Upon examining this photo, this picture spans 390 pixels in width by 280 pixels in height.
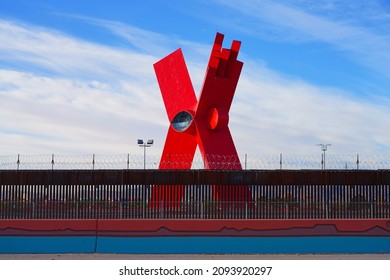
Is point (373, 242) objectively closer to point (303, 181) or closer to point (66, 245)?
point (303, 181)

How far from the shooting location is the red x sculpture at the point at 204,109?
30953mm

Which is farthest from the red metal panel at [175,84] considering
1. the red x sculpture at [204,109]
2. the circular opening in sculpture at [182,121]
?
the circular opening in sculpture at [182,121]

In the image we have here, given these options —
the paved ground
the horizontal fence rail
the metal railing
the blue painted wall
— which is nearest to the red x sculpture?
the horizontal fence rail

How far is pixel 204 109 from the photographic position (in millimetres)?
31797

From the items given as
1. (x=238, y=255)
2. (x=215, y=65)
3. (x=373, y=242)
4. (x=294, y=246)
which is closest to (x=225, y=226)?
(x=238, y=255)

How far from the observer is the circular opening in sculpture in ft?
105

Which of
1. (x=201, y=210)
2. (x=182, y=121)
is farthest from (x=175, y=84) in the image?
(x=201, y=210)

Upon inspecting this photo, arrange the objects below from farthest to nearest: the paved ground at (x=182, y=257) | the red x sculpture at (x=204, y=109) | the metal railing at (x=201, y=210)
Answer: the red x sculpture at (x=204, y=109) → the metal railing at (x=201, y=210) → the paved ground at (x=182, y=257)

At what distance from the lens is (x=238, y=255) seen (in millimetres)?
20219

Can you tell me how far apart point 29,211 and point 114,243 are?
3655 mm

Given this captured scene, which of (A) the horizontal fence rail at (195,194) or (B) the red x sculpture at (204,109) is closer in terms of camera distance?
(A) the horizontal fence rail at (195,194)

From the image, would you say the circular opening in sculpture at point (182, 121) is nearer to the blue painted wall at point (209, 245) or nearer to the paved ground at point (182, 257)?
the blue painted wall at point (209, 245)

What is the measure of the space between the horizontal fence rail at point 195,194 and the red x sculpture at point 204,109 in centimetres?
763

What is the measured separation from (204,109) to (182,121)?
1.57m
